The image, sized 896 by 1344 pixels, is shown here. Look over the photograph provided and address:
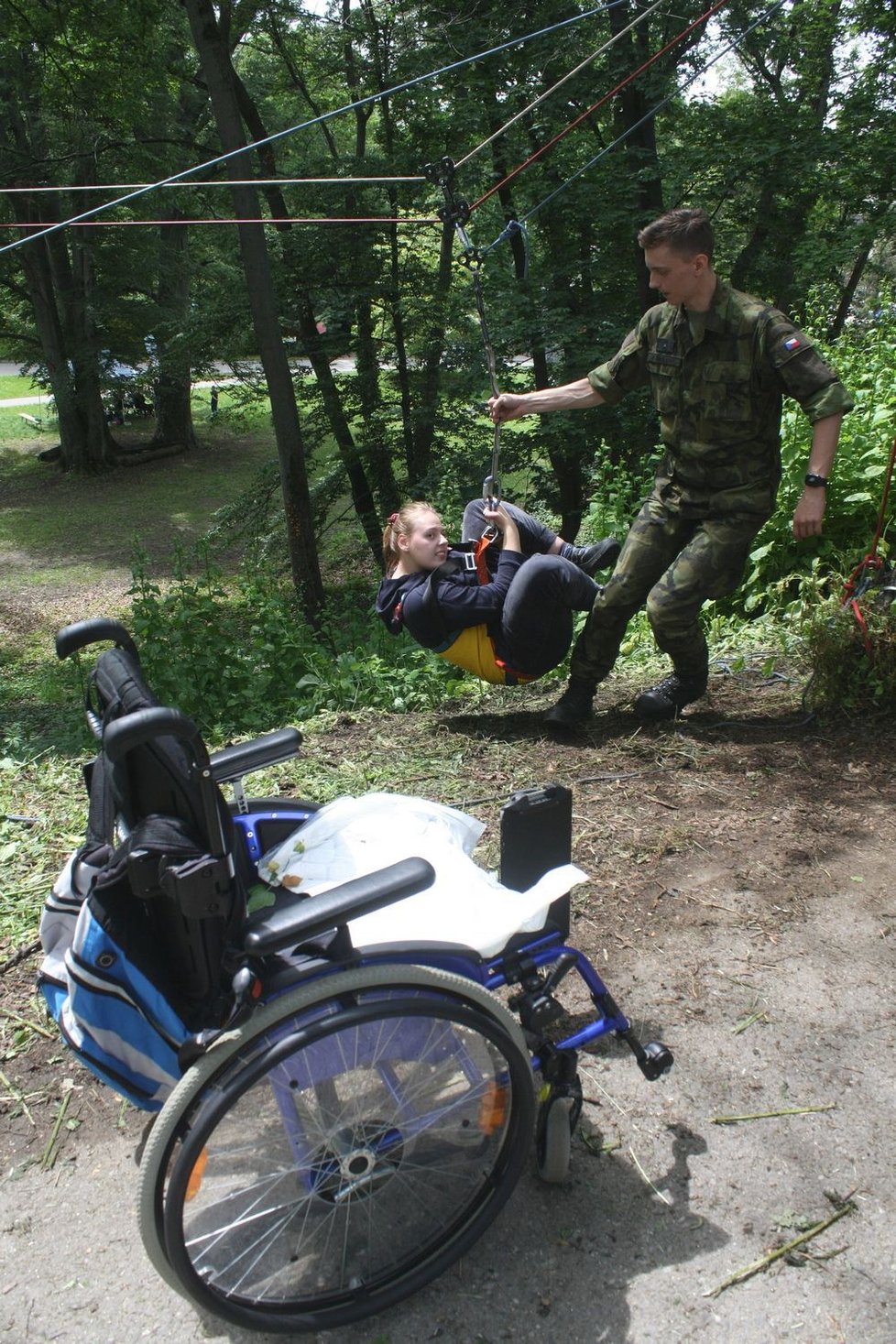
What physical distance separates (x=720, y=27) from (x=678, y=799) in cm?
1060

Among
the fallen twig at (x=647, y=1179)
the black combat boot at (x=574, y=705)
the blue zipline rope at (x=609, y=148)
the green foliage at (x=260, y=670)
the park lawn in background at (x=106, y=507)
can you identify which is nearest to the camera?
the fallen twig at (x=647, y=1179)

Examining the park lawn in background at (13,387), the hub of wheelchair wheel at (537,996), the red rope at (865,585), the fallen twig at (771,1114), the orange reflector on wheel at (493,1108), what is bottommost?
the park lawn in background at (13,387)

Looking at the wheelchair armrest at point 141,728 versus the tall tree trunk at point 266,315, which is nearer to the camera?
the wheelchair armrest at point 141,728

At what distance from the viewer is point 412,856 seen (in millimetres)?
2156

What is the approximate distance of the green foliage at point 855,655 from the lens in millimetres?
4016

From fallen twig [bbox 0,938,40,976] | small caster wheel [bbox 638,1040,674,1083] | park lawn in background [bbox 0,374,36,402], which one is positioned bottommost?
park lawn in background [bbox 0,374,36,402]

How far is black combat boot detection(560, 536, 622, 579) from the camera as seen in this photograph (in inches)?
171

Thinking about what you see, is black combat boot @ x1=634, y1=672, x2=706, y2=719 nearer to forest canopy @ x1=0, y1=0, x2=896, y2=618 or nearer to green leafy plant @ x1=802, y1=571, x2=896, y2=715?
green leafy plant @ x1=802, y1=571, x2=896, y2=715

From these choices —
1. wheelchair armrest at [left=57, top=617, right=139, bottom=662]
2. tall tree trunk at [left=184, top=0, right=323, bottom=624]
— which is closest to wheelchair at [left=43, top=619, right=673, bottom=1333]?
wheelchair armrest at [left=57, top=617, right=139, bottom=662]

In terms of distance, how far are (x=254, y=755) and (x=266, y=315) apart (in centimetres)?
797

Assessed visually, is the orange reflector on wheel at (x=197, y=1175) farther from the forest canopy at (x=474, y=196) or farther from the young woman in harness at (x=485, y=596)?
the forest canopy at (x=474, y=196)

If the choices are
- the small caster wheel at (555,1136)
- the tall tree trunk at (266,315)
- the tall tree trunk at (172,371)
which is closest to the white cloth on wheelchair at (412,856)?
the small caster wheel at (555,1136)

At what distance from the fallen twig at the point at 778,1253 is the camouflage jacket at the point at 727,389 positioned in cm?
256

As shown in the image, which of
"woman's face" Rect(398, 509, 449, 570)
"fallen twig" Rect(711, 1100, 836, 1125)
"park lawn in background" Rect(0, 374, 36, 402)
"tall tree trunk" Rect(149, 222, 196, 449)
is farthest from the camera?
"park lawn in background" Rect(0, 374, 36, 402)
